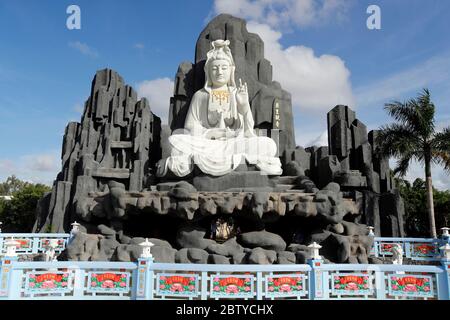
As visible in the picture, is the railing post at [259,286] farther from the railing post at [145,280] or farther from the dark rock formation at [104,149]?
the dark rock formation at [104,149]

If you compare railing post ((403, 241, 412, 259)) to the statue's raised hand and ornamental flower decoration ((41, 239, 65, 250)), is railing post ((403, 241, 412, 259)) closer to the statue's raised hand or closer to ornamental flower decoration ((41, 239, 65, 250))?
the statue's raised hand

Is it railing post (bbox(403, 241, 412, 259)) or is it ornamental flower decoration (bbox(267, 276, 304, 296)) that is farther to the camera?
railing post (bbox(403, 241, 412, 259))

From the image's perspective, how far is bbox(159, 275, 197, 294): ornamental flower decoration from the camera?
15.6ft

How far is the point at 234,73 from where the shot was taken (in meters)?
11.8

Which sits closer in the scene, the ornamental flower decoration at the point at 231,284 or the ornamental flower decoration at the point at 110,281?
the ornamental flower decoration at the point at 231,284

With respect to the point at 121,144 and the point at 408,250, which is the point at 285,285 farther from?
the point at 121,144

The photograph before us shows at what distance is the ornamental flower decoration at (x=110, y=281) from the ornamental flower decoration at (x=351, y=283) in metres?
2.81

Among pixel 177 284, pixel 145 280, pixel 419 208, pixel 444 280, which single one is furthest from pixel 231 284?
pixel 419 208

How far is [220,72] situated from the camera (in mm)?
10977

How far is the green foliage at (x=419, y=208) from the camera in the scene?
73.4 ft

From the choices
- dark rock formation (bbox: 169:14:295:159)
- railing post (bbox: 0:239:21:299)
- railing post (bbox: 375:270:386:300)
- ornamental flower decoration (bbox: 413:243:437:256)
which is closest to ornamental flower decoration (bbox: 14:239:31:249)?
railing post (bbox: 0:239:21:299)

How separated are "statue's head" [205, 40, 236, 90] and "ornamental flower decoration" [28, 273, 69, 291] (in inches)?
296

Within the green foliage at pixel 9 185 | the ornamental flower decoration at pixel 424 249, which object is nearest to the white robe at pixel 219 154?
the ornamental flower decoration at pixel 424 249

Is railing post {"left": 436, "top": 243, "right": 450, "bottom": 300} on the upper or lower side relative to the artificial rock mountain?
lower
